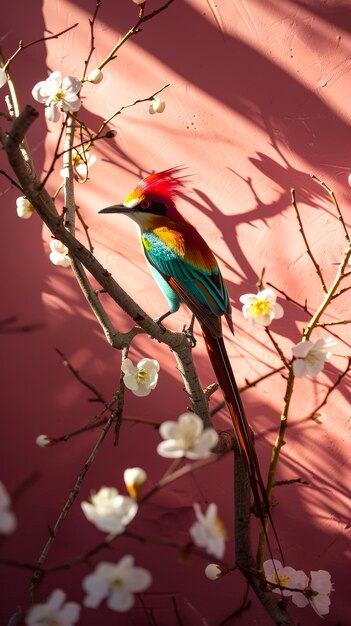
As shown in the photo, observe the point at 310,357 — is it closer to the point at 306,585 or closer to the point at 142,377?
the point at 142,377

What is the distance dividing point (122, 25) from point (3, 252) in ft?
2.28

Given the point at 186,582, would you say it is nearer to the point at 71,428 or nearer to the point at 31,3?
the point at 71,428

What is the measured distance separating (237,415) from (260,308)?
0.21 meters

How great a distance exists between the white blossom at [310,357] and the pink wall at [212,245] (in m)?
0.61

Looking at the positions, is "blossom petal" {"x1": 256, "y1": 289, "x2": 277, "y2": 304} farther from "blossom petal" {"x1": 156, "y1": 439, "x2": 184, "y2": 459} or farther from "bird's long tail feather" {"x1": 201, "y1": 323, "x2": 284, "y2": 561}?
"blossom petal" {"x1": 156, "y1": 439, "x2": 184, "y2": 459}

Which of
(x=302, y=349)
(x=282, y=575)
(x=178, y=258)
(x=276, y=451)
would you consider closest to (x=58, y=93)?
(x=178, y=258)

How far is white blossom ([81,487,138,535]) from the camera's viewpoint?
56 centimetres

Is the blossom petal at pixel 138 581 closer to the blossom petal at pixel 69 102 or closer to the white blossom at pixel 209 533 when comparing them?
the white blossom at pixel 209 533

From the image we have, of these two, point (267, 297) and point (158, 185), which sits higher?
point (158, 185)

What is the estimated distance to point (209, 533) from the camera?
1.90ft

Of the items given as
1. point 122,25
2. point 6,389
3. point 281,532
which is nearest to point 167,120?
point 122,25

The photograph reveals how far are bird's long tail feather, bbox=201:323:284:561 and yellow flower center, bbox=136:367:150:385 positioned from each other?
0.46 feet

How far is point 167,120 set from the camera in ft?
4.91

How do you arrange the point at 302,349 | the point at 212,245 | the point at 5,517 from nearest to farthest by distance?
the point at 5,517, the point at 302,349, the point at 212,245
